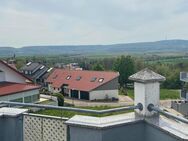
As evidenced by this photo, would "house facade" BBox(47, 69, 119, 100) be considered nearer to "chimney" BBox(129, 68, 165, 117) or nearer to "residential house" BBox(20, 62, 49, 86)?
"residential house" BBox(20, 62, 49, 86)

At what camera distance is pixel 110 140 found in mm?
3467

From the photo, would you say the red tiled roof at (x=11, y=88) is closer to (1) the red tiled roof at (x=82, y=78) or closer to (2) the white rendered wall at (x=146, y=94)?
(1) the red tiled roof at (x=82, y=78)

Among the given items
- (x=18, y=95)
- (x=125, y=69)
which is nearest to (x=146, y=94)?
(x=18, y=95)

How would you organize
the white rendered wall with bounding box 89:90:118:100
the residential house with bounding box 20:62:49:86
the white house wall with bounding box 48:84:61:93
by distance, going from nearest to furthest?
the white rendered wall with bounding box 89:90:118:100, the white house wall with bounding box 48:84:61:93, the residential house with bounding box 20:62:49:86

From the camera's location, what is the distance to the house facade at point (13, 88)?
68.4ft

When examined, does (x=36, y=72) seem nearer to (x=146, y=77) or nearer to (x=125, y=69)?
(x=125, y=69)

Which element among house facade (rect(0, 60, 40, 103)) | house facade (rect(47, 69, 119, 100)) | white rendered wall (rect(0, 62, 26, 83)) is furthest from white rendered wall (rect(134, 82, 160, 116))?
house facade (rect(47, 69, 119, 100))

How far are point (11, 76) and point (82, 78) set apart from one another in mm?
17979

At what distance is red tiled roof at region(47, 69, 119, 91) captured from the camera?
38.3 metres

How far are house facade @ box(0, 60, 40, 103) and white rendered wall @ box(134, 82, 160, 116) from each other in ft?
58.2

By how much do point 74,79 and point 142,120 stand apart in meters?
37.8

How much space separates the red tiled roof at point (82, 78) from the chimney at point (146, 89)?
33635 millimetres

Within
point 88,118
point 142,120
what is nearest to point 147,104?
point 142,120

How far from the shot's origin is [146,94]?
3562 millimetres
